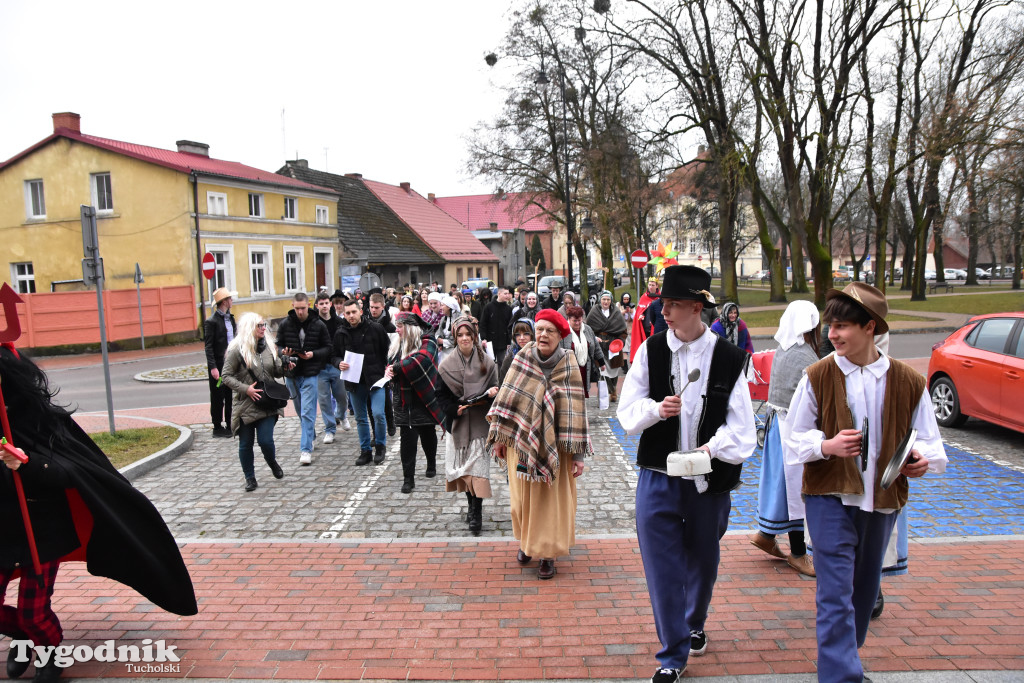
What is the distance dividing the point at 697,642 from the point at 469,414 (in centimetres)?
277

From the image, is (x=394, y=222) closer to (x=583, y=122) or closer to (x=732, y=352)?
(x=583, y=122)

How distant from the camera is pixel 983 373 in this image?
27.8 feet

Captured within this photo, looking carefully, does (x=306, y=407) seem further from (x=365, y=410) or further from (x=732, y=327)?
(x=732, y=327)

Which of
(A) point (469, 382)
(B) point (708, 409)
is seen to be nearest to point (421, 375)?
(A) point (469, 382)

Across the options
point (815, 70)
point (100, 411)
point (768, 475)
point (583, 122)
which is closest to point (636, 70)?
point (583, 122)

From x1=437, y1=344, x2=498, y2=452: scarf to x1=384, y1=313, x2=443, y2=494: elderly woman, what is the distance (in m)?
0.64

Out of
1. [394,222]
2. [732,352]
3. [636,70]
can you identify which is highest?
[636,70]

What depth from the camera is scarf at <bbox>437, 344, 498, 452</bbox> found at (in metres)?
5.91

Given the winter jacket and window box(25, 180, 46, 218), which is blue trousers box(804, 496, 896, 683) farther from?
window box(25, 180, 46, 218)

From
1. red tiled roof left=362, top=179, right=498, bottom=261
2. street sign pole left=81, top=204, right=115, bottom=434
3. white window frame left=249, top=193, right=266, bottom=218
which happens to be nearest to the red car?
street sign pole left=81, top=204, right=115, bottom=434

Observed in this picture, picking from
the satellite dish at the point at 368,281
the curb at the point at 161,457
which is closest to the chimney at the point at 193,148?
the satellite dish at the point at 368,281

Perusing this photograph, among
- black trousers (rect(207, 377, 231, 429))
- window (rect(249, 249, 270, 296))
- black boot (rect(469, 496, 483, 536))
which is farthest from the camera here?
window (rect(249, 249, 270, 296))

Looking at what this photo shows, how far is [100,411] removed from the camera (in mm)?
12836

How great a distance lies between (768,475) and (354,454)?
5317mm
